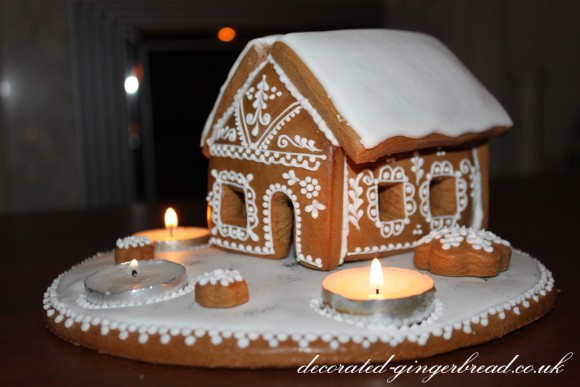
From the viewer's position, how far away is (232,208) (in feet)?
5.40

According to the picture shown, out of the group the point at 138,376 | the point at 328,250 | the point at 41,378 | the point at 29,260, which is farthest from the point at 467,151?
the point at 29,260

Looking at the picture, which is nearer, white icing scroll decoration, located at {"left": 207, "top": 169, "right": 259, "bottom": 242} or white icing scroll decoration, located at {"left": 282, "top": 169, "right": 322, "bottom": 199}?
white icing scroll decoration, located at {"left": 282, "top": 169, "right": 322, "bottom": 199}

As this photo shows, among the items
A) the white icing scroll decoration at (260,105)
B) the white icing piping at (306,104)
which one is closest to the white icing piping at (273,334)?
the white icing piping at (306,104)

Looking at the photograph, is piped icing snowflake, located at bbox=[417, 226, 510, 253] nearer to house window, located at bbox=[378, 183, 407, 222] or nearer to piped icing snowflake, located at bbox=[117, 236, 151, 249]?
house window, located at bbox=[378, 183, 407, 222]

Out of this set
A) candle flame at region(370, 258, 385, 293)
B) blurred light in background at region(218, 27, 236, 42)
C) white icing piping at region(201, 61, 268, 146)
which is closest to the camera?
candle flame at region(370, 258, 385, 293)

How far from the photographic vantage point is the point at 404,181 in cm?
152

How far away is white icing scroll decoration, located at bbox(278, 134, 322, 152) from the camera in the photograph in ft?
4.63

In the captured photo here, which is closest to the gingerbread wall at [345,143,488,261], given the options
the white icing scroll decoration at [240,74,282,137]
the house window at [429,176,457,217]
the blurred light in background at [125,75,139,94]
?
the house window at [429,176,457,217]

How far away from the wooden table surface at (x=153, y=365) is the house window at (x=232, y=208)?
1.47 ft

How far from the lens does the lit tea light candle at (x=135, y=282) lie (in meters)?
1.24

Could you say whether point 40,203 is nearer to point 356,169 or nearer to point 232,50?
point 232,50

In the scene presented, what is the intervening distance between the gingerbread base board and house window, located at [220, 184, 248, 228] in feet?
0.88

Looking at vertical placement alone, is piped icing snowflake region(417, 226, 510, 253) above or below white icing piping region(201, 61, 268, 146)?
below

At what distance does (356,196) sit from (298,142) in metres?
0.17
